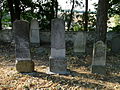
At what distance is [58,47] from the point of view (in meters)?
6.63

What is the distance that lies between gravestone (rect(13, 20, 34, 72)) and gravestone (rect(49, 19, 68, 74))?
81cm

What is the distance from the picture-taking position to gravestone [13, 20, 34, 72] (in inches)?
248

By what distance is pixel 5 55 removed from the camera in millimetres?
9500

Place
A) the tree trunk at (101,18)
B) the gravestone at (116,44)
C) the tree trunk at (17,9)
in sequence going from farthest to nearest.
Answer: the tree trunk at (17,9), the gravestone at (116,44), the tree trunk at (101,18)

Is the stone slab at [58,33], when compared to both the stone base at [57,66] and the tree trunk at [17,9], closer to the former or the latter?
the stone base at [57,66]

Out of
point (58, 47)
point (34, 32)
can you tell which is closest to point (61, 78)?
point (58, 47)

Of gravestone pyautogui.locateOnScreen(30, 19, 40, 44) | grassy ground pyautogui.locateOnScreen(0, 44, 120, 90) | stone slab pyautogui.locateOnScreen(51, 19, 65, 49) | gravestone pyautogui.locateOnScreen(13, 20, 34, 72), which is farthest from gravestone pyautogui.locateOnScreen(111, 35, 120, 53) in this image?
gravestone pyautogui.locateOnScreen(13, 20, 34, 72)

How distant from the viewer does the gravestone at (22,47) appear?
630 centimetres

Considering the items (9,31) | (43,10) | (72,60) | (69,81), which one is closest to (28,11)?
(43,10)

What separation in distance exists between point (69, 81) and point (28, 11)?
1113 cm

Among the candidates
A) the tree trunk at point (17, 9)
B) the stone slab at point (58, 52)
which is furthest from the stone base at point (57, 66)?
the tree trunk at point (17, 9)

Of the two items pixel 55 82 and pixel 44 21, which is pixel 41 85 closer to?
pixel 55 82

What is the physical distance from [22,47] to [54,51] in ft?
3.56

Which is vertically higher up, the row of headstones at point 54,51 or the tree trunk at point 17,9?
the tree trunk at point 17,9
